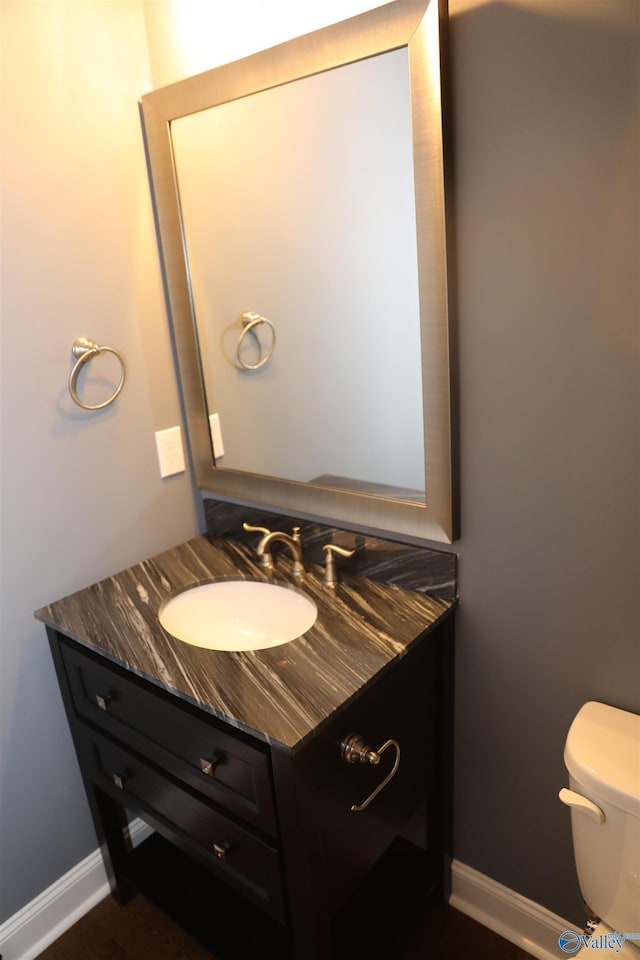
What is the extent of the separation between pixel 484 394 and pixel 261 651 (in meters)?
0.65

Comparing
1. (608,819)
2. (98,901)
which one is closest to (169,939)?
(98,901)

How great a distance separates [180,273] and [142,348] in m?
0.21

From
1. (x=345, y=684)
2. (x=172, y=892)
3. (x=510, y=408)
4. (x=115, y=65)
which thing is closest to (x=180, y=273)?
(x=115, y=65)

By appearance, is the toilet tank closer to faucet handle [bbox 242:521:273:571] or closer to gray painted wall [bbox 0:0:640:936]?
gray painted wall [bbox 0:0:640:936]

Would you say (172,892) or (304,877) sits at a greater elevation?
(304,877)

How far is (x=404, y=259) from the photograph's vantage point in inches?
47.3

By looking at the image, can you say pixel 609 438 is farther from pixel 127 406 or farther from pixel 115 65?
pixel 115 65

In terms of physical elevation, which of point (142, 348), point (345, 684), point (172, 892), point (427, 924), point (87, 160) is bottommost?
point (427, 924)

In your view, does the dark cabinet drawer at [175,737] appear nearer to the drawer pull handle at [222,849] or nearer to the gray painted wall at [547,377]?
the drawer pull handle at [222,849]

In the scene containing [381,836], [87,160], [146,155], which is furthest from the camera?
[146,155]

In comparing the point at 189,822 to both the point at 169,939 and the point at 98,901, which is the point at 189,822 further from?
the point at 98,901

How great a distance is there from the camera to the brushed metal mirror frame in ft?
3.55

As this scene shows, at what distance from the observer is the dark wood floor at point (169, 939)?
147 centimetres

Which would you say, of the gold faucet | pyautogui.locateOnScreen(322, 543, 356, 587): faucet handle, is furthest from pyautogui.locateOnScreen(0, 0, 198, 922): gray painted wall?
pyautogui.locateOnScreen(322, 543, 356, 587): faucet handle
